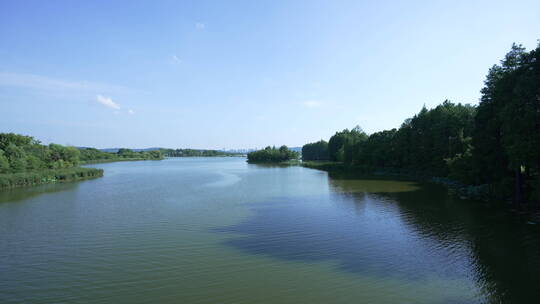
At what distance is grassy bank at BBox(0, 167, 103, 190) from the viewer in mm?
40844

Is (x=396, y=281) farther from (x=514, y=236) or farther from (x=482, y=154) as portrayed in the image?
(x=482, y=154)

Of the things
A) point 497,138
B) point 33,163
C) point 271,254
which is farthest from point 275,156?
point 271,254

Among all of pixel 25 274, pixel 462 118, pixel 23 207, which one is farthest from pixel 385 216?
pixel 462 118

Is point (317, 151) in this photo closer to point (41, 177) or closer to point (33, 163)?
point (33, 163)

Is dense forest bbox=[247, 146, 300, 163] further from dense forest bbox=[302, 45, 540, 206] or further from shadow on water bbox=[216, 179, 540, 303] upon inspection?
shadow on water bbox=[216, 179, 540, 303]

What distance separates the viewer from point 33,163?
52.8 metres

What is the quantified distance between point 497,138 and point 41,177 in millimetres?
58214

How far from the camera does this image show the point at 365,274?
11.2m

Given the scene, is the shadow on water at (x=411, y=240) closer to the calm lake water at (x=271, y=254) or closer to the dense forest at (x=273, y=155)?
the calm lake water at (x=271, y=254)

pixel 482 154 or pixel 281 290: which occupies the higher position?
pixel 482 154

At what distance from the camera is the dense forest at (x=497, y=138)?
1828 cm

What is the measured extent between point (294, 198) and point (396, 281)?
761 inches

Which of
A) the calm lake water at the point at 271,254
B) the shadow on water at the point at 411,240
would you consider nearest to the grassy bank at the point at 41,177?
the calm lake water at the point at 271,254

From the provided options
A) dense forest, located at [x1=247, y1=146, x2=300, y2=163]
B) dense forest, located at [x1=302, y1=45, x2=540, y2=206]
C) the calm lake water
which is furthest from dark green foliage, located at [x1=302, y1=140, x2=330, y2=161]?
the calm lake water
